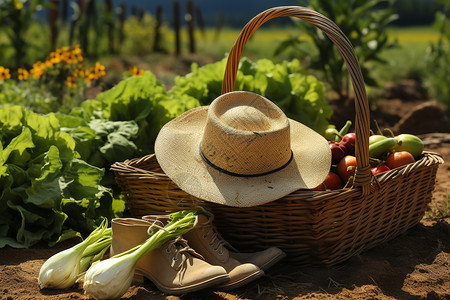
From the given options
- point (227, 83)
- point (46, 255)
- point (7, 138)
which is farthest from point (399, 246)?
point (7, 138)

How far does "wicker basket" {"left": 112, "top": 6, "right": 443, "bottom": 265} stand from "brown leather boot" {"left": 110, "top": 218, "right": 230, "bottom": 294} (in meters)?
0.32

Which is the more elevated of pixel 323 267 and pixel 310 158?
pixel 310 158

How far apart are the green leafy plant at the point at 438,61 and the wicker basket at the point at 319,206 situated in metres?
4.64

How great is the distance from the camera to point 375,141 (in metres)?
2.95

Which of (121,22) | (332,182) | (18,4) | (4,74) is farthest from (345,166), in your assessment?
(121,22)

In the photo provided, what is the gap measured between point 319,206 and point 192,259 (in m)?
0.60

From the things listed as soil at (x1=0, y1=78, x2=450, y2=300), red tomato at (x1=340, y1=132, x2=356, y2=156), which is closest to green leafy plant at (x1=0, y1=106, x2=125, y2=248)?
soil at (x1=0, y1=78, x2=450, y2=300)

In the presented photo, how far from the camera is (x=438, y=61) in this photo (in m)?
7.19

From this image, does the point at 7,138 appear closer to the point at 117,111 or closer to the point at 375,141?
the point at 117,111

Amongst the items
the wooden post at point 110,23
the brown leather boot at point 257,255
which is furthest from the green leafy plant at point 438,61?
the wooden post at point 110,23

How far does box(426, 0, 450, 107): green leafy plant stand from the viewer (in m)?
6.89

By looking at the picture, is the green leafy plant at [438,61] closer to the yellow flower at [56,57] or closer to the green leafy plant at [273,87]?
the green leafy plant at [273,87]

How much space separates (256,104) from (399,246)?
1103 mm

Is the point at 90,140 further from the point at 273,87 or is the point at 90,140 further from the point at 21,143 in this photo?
the point at 273,87
